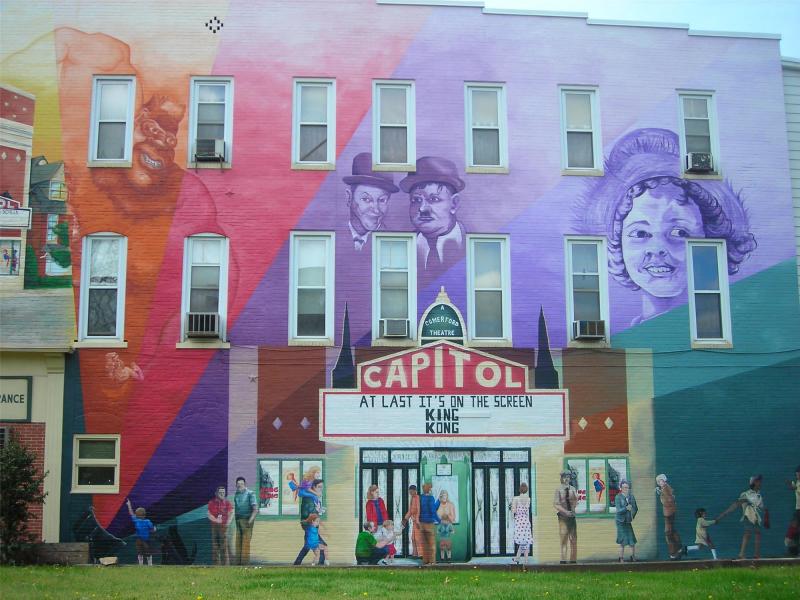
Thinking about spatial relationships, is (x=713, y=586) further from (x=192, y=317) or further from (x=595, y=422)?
(x=192, y=317)

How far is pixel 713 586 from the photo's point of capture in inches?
582

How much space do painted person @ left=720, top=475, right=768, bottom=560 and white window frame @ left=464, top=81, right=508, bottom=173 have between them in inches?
338

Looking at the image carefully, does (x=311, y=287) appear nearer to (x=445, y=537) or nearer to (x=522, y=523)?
(x=445, y=537)

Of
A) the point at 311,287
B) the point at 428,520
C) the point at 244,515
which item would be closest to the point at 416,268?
the point at 311,287

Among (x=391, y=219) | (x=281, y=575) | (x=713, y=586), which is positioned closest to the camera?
(x=713, y=586)

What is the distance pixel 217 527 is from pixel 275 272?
533 centimetres

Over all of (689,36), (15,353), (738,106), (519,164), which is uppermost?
(689,36)

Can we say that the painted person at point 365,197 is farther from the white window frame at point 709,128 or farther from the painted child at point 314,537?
the white window frame at point 709,128

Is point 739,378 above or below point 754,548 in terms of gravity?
above

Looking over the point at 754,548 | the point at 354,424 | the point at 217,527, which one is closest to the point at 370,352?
the point at 354,424

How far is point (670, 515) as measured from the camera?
19.1 meters

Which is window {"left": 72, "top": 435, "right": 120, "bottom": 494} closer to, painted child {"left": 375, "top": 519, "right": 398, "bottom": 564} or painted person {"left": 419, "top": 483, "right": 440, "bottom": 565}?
painted child {"left": 375, "top": 519, "right": 398, "bottom": 564}

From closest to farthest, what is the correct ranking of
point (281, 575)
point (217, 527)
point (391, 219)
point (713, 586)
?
1. point (713, 586)
2. point (281, 575)
3. point (217, 527)
4. point (391, 219)

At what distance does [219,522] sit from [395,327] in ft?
17.5
